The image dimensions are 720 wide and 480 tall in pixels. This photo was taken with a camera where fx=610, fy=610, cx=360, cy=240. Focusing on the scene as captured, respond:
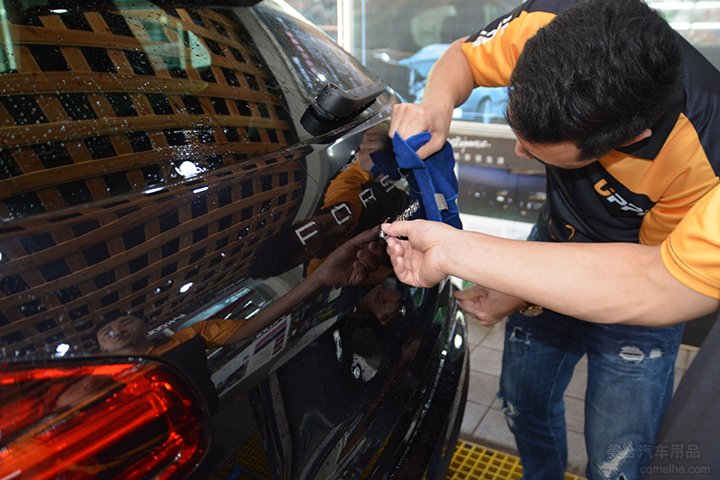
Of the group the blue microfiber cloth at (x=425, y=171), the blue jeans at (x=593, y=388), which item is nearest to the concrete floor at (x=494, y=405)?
the blue jeans at (x=593, y=388)

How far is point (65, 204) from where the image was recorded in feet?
3.07

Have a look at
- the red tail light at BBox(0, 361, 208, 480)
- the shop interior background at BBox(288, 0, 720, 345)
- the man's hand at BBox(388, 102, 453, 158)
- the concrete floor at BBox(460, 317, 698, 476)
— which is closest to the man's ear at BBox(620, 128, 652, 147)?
the man's hand at BBox(388, 102, 453, 158)

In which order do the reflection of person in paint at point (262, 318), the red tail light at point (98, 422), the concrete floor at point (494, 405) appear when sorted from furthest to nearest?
the concrete floor at point (494, 405)
the reflection of person in paint at point (262, 318)
the red tail light at point (98, 422)

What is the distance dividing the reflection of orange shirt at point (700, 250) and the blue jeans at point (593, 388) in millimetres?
640

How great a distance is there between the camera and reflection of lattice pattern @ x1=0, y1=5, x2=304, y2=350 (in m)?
0.86

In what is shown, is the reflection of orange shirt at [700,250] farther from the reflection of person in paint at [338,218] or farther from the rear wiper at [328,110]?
the rear wiper at [328,110]

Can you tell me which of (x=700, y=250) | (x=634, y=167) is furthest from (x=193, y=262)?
(x=634, y=167)

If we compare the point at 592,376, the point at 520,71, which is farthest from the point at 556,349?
the point at 520,71

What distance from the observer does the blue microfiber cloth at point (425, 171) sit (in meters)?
1.44

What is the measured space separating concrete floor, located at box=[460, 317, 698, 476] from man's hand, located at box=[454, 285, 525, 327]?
0.88 meters

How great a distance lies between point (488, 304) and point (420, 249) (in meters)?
0.56

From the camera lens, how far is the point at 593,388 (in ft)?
5.57

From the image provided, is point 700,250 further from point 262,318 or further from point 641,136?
point 262,318

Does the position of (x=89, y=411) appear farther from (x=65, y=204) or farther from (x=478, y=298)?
(x=478, y=298)
